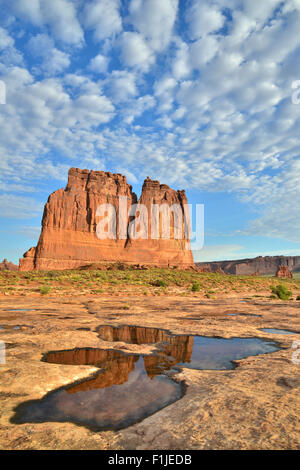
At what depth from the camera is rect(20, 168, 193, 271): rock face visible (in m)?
76.5

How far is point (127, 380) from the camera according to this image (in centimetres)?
407

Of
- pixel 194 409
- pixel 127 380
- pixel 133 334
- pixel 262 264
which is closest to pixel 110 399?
pixel 127 380

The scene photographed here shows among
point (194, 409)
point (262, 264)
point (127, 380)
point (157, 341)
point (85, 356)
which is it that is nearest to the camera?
point (194, 409)

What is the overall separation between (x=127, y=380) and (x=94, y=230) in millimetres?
81941

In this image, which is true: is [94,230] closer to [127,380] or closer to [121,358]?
[121,358]

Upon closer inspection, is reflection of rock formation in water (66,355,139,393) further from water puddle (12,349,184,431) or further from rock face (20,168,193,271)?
rock face (20,168,193,271)

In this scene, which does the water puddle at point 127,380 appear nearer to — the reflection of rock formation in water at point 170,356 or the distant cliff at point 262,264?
the reflection of rock formation in water at point 170,356

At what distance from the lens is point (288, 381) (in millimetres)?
3836

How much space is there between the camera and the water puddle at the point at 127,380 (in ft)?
9.76

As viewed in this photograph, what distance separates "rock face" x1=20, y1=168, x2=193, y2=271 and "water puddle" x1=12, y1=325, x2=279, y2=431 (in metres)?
71.4

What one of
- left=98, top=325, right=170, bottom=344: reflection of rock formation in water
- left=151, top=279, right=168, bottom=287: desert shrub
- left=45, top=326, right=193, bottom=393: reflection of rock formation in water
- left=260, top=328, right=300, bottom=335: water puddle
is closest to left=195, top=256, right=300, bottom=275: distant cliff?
left=151, top=279, right=168, bottom=287: desert shrub
